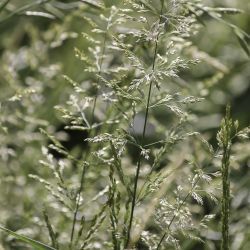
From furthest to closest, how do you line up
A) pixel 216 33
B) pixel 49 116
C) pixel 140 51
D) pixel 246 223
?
pixel 216 33 → pixel 49 116 → pixel 246 223 → pixel 140 51

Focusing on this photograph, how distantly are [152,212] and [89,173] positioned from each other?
0.44 metres

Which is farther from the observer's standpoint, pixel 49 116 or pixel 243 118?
pixel 243 118

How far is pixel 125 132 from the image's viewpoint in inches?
40.8

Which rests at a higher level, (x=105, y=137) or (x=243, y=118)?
(x=105, y=137)

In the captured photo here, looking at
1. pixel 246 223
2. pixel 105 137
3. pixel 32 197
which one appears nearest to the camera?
pixel 105 137

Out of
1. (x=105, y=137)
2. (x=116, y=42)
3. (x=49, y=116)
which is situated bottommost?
(x=49, y=116)

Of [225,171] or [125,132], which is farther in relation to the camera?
[125,132]

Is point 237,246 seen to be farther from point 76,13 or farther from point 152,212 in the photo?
point 76,13

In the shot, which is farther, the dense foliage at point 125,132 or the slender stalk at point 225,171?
the dense foliage at point 125,132

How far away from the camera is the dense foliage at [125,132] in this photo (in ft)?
3.36

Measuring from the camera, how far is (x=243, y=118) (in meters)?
2.40

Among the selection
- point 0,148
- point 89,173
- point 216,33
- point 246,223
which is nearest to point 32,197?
point 0,148

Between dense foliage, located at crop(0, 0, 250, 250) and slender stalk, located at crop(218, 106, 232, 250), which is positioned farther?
dense foliage, located at crop(0, 0, 250, 250)

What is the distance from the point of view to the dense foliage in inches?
40.4
